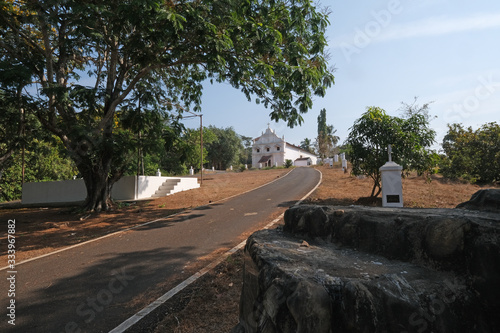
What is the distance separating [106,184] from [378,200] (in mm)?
11502

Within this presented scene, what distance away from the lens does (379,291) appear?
1.54 meters

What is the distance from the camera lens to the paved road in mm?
3307

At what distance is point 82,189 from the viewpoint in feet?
59.4

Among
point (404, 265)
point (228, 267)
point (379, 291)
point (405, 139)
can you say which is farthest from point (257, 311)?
point (405, 139)

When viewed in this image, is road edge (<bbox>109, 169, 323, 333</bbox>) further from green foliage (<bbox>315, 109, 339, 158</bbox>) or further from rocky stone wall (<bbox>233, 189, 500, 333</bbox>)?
green foliage (<bbox>315, 109, 339, 158</bbox>)

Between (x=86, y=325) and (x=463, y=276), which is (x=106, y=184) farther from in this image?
(x=463, y=276)

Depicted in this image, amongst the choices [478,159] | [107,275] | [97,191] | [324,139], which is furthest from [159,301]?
[324,139]

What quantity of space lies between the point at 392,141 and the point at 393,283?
9102 millimetres

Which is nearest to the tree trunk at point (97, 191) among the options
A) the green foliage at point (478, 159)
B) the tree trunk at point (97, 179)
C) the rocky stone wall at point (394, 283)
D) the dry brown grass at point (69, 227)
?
the tree trunk at point (97, 179)

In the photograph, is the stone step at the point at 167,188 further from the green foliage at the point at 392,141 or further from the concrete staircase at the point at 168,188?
the green foliage at the point at 392,141

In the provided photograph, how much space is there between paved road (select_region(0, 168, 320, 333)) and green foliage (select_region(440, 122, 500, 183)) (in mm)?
15372

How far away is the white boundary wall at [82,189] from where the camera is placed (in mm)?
16484

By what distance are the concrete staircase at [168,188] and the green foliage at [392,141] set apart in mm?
11646

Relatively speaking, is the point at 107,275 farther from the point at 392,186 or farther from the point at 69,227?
the point at 392,186
